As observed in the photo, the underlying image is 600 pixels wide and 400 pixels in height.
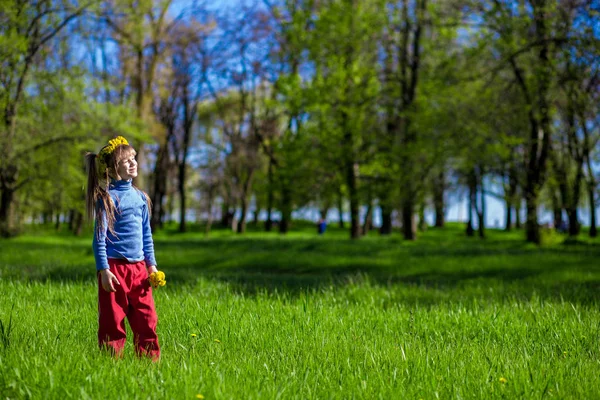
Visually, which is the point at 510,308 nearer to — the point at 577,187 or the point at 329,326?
the point at 329,326

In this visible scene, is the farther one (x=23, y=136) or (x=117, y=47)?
(x=117, y=47)

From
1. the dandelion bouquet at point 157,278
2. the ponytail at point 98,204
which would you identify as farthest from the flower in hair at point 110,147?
the dandelion bouquet at point 157,278

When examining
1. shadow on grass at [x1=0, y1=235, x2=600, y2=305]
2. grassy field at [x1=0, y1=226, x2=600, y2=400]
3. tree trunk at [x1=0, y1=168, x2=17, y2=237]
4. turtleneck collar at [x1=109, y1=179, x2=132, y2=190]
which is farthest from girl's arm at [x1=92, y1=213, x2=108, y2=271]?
tree trunk at [x1=0, y1=168, x2=17, y2=237]

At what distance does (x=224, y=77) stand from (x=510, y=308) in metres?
32.7

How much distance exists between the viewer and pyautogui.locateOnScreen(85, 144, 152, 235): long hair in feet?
13.6

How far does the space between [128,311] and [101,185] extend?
0.93m

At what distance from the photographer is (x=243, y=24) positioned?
34531 mm

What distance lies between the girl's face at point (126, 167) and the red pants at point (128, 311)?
0.62m

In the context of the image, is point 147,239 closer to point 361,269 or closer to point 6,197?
point 361,269

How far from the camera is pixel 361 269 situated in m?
14.2

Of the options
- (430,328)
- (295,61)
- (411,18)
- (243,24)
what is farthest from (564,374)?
(243,24)

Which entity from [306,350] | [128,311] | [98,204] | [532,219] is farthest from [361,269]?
[98,204]

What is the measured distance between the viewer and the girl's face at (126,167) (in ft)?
14.0

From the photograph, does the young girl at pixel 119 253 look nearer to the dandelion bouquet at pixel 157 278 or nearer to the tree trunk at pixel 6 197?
the dandelion bouquet at pixel 157 278
